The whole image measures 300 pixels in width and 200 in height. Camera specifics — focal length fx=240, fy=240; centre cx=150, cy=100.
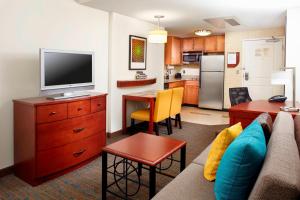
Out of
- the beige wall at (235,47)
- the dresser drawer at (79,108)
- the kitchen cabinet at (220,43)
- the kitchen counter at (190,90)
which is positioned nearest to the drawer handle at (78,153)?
the dresser drawer at (79,108)

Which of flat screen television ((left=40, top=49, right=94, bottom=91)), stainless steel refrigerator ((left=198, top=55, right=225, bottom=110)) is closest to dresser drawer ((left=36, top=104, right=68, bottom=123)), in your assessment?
flat screen television ((left=40, top=49, right=94, bottom=91))

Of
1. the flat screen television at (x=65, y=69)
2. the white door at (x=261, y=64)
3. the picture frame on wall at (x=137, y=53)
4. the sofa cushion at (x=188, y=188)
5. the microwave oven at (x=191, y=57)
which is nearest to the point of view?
the sofa cushion at (x=188, y=188)

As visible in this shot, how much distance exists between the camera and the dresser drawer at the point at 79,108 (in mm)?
2863

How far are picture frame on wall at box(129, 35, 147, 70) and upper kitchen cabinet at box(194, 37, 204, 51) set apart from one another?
9.10 feet

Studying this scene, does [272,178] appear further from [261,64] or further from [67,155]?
[261,64]

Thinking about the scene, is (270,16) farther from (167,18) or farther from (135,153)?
(135,153)

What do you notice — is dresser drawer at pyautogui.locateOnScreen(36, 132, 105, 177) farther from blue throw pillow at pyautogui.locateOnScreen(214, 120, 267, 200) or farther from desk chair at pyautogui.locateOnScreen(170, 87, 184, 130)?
blue throw pillow at pyautogui.locateOnScreen(214, 120, 267, 200)

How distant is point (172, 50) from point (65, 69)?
483 cm

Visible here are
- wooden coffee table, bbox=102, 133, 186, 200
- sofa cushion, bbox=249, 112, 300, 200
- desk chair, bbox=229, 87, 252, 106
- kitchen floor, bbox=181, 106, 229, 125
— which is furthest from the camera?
kitchen floor, bbox=181, 106, 229, 125

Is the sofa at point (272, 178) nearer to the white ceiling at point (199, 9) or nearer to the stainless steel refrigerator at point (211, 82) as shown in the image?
the white ceiling at point (199, 9)

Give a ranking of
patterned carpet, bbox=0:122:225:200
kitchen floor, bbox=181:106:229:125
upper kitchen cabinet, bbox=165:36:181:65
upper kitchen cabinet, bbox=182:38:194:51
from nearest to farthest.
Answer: patterned carpet, bbox=0:122:225:200 < kitchen floor, bbox=181:106:229:125 < upper kitchen cabinet, bbox=165:36:181:65 < upper kitchen cabinet, bbox=182:38:194:51

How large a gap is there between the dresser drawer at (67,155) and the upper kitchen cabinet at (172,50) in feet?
14.8

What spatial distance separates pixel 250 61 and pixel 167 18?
9.66 feet

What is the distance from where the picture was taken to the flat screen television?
272 centimetres
